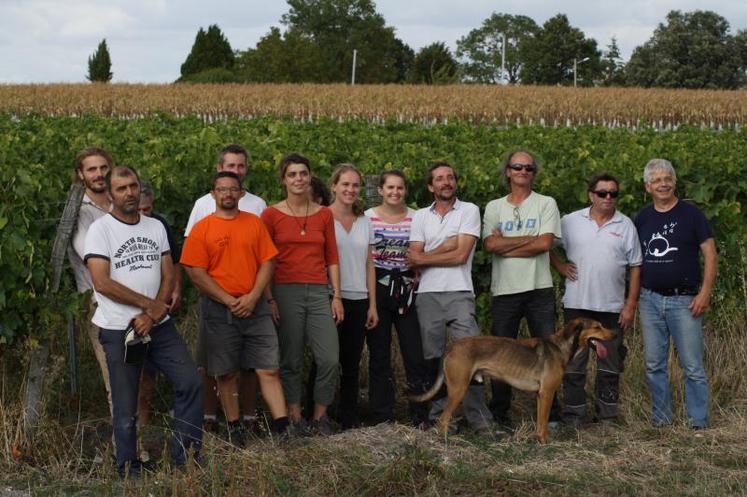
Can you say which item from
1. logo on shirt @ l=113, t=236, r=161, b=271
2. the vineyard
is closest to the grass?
the vineyard

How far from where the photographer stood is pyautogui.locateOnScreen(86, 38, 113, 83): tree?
3265 inches

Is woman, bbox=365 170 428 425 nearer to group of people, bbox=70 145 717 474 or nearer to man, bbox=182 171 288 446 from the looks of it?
group of people, bbox=70 145 717 474

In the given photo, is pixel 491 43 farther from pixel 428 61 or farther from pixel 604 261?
pixel 604 261

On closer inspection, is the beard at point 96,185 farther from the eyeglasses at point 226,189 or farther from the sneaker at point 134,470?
the sneaker at point 134,470

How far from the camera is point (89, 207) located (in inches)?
287

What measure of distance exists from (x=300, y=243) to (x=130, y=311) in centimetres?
135

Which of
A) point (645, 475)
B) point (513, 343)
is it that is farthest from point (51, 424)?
point (645, 475)

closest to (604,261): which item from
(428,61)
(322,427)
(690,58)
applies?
(322,427)

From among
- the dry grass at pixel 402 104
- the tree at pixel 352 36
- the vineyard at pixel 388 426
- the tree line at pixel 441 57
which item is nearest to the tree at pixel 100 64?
the tree line at pixel 441 57

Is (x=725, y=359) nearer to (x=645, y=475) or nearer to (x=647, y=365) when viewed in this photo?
(x=647, y=365)

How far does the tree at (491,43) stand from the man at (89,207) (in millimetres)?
112357

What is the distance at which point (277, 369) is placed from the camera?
24.2ft

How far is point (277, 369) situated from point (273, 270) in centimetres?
67

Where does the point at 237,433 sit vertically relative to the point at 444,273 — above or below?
below
